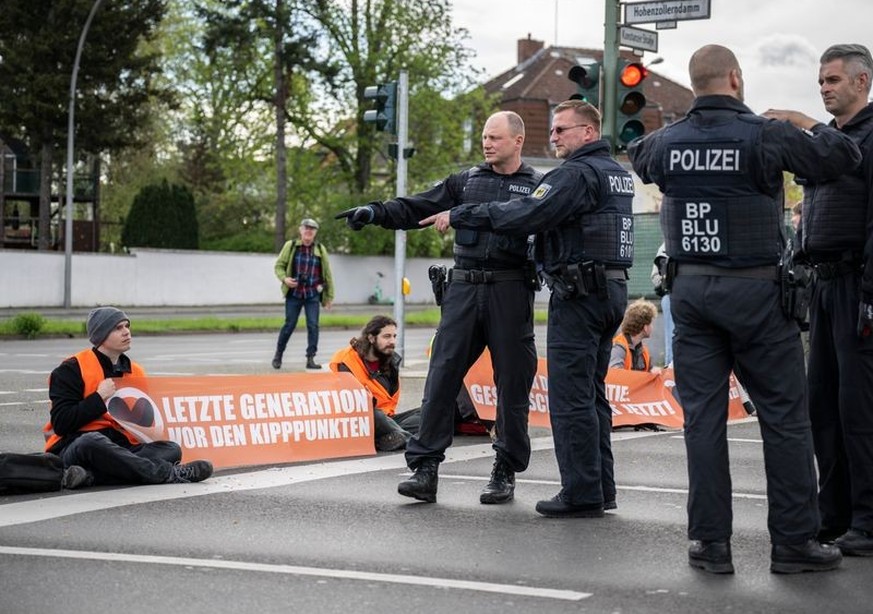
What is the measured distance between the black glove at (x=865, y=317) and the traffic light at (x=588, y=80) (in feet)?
25.5

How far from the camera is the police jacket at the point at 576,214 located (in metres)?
7.27

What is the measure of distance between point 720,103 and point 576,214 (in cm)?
139

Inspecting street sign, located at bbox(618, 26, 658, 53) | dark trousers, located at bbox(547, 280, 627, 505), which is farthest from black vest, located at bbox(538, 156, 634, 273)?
street sign, located at bbox(618, 26, 658, 53)

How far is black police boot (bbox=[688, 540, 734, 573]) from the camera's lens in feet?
19.7

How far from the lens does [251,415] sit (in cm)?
962

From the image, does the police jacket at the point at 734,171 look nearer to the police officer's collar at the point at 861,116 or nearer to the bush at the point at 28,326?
the police officer's collar at the point at 861,116

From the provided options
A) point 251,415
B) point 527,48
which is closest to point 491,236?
point 251,415

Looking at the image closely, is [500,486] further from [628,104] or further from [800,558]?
[628,104]

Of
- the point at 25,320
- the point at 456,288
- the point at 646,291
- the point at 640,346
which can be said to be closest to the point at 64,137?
the point at 25,320

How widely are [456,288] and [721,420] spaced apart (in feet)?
7.30

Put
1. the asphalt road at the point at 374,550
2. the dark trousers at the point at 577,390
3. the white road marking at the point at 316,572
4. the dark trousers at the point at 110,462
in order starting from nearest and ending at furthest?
the asphalt road at the point at 374,550
the white road marking at the point at 316,572
the dark trousers at the point at 577,390
the dark trousers at the point at 110,462

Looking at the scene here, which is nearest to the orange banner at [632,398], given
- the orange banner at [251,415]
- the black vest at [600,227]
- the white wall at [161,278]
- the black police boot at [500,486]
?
the orange banner at [251,415]

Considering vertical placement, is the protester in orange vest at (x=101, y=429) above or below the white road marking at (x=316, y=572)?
above

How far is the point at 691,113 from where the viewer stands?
20.5 feet
